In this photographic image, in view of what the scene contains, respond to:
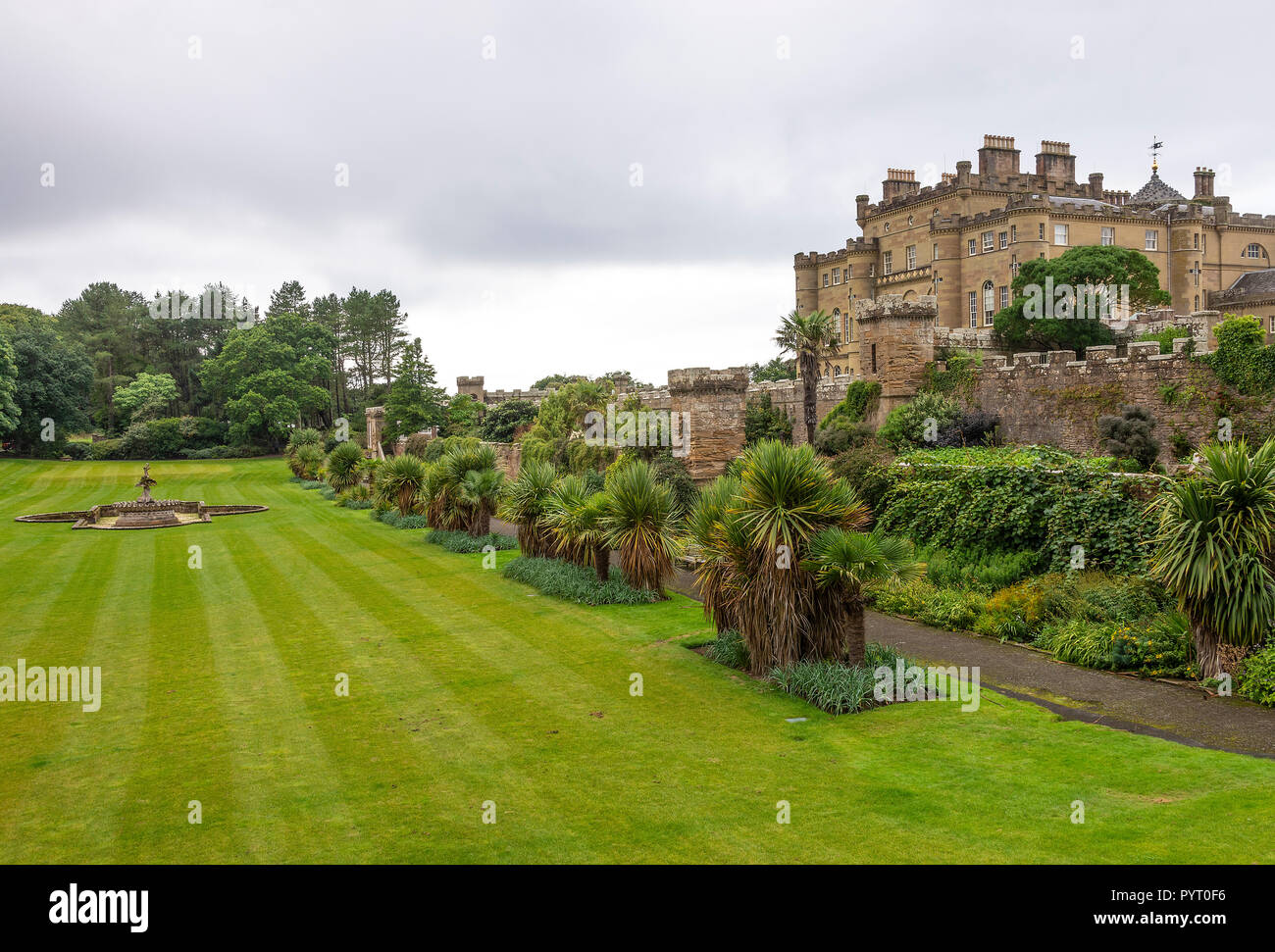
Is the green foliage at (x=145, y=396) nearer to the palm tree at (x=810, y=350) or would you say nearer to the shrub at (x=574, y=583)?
the palm tree at (x=810, y=350)

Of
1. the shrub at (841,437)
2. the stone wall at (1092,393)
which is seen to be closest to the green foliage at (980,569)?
the stone wall at (1092,393)

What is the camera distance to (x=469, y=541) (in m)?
25.1

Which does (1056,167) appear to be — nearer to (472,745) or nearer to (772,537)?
(772,537)

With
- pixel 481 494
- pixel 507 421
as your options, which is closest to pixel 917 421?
pixel 481 494

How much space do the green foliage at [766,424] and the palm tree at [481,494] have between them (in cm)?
980

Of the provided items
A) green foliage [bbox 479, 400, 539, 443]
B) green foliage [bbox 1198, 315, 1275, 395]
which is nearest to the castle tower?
green foliage [bbox 1198, 315, 1275, 395]

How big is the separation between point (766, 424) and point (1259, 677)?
2189 centimetres

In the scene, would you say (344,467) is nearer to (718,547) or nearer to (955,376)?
(955,376)

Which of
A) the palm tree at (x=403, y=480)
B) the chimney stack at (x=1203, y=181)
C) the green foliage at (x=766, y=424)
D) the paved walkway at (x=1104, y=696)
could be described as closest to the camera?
the paved walkway at (x=1104, y=696)

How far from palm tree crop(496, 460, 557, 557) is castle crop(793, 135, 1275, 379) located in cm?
3646

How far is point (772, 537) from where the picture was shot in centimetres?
1144

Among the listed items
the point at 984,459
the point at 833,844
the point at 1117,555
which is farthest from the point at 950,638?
the point at 833,844

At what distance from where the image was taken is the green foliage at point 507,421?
150ft
